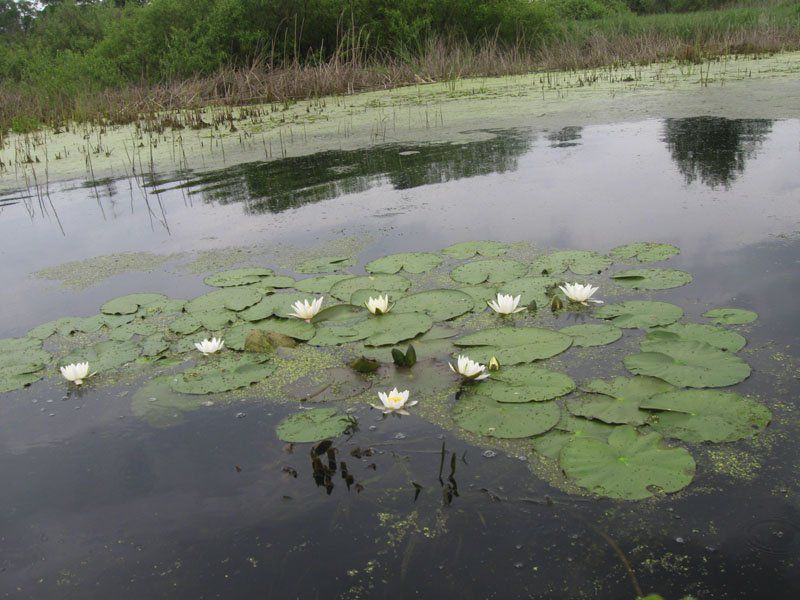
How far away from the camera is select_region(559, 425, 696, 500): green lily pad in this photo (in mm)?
1575

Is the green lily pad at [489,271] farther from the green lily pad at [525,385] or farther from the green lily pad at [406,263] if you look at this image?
the green lily pad at [525,385]

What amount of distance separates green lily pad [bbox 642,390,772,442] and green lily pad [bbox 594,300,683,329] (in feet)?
1.48

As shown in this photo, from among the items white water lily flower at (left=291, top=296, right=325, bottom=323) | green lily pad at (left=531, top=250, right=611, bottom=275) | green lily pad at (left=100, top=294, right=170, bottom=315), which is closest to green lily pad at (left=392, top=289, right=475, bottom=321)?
white water lily flower at (left=291, top=296, right=325, bottom=323)

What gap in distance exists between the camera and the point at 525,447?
1.79 m

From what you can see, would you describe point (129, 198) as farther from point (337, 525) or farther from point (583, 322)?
point (337, 525)

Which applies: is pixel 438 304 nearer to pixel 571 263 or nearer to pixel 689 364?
pixel 571 263

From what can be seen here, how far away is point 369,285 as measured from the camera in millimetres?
2947

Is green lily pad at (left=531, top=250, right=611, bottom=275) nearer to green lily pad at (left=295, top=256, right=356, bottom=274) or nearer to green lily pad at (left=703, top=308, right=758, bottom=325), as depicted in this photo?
green lily pad at (left=703, top=308, right=758, bottom=325)

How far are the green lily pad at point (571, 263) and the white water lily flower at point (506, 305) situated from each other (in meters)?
0.36

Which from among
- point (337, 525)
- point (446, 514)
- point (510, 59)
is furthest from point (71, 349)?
point (510, 59)

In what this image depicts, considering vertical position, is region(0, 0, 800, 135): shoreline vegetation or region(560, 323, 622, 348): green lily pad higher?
region(0, 0, 800, 135): shoreline vegetation

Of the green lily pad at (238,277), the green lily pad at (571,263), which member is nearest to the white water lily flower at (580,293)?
the green lily pad at (571,263)

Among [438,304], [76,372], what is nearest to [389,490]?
[438,304]

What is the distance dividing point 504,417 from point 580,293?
0.79 meters
